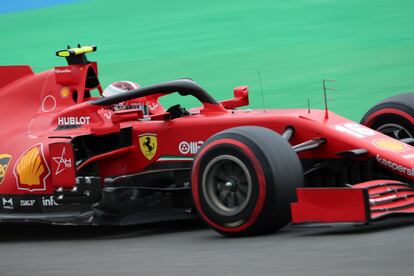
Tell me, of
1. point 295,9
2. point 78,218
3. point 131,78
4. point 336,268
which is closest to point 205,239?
point 78,218

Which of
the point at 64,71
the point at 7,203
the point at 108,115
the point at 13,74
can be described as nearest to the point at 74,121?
the point at 108,115

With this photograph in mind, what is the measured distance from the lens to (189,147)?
8.36 meters

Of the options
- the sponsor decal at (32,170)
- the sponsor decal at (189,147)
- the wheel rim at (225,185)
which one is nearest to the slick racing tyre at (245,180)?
the wheel rim at (225,185)

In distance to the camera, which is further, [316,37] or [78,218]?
[316,37]

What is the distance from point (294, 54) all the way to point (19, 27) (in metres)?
7.34

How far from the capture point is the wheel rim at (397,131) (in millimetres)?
8992

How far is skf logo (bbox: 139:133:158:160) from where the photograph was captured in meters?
8.55

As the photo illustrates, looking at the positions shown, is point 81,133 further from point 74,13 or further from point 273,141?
point 74,13

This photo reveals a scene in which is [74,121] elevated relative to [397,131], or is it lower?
elevated

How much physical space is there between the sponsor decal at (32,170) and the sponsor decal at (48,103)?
620 millimetres

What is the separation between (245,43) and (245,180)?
12.3 m

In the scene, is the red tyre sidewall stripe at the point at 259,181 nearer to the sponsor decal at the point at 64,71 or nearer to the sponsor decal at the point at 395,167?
the sponsor decal at the point at 395,167

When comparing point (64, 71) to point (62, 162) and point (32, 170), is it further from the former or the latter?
point (62, 162)

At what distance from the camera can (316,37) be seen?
19.0 m
